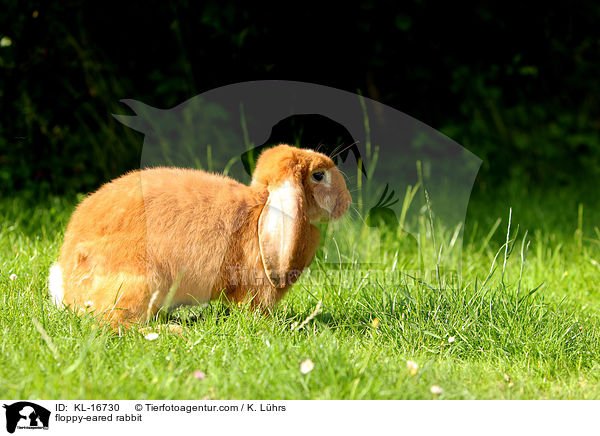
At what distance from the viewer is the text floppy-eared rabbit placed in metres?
2.79

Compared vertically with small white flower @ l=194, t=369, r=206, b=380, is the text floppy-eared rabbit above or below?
above

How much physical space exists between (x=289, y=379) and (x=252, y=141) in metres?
1.60

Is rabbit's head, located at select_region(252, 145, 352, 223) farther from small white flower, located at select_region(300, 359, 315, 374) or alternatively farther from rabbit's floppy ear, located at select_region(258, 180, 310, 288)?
small white flower, located at select_region(300, 359, 315, 374)

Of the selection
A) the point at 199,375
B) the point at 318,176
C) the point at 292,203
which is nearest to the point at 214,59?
the point at 318,176

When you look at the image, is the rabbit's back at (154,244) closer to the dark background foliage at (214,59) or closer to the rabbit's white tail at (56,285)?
the rabbit's white tail at (56,285)

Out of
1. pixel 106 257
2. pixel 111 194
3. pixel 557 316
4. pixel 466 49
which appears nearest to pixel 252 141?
pixel 111 194

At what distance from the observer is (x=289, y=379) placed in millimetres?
2377

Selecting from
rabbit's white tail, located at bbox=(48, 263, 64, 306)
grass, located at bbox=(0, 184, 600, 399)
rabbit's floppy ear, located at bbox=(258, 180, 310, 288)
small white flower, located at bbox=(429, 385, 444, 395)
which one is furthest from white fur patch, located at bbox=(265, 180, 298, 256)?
rabbit's white tail, located at bbox=(48, 263, 64, 306)

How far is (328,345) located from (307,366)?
22 centimetres

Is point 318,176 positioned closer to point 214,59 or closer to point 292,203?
point 292,203

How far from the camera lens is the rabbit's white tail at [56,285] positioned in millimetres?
2984
